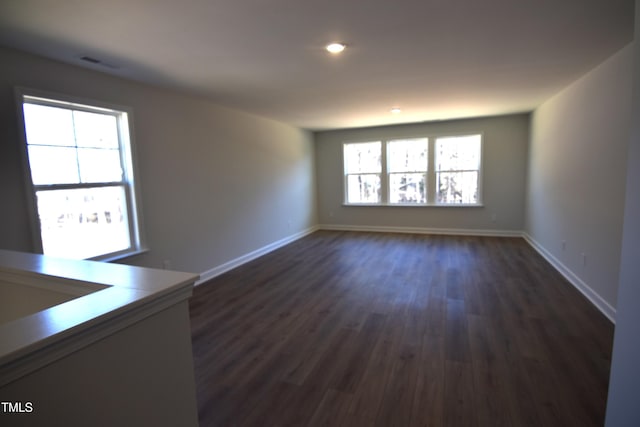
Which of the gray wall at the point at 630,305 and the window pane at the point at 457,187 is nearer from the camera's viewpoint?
the gray wall at the point at 630,305

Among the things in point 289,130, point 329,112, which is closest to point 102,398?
point 329,112

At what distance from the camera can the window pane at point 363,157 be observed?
723cm

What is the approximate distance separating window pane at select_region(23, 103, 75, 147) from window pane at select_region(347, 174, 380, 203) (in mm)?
5574

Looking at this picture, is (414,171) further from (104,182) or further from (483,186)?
(104,182)

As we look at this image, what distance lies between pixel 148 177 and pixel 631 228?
153 inches

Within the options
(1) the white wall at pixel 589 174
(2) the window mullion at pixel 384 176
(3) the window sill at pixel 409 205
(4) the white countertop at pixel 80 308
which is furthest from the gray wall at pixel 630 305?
(2) the window mullion at pixel 384 176

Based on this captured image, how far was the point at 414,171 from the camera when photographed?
22.7ft

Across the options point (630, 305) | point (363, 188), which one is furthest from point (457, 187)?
point (630, 305)

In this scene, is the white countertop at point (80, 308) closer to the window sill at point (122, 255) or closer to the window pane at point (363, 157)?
the window sill at point (122, 255)

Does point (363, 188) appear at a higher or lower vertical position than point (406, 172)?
lower

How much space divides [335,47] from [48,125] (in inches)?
99.0

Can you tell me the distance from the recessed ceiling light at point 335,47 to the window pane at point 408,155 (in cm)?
463

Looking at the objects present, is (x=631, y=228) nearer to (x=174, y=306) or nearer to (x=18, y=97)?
(x=174, y=306)

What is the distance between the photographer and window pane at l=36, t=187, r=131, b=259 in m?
2.71
